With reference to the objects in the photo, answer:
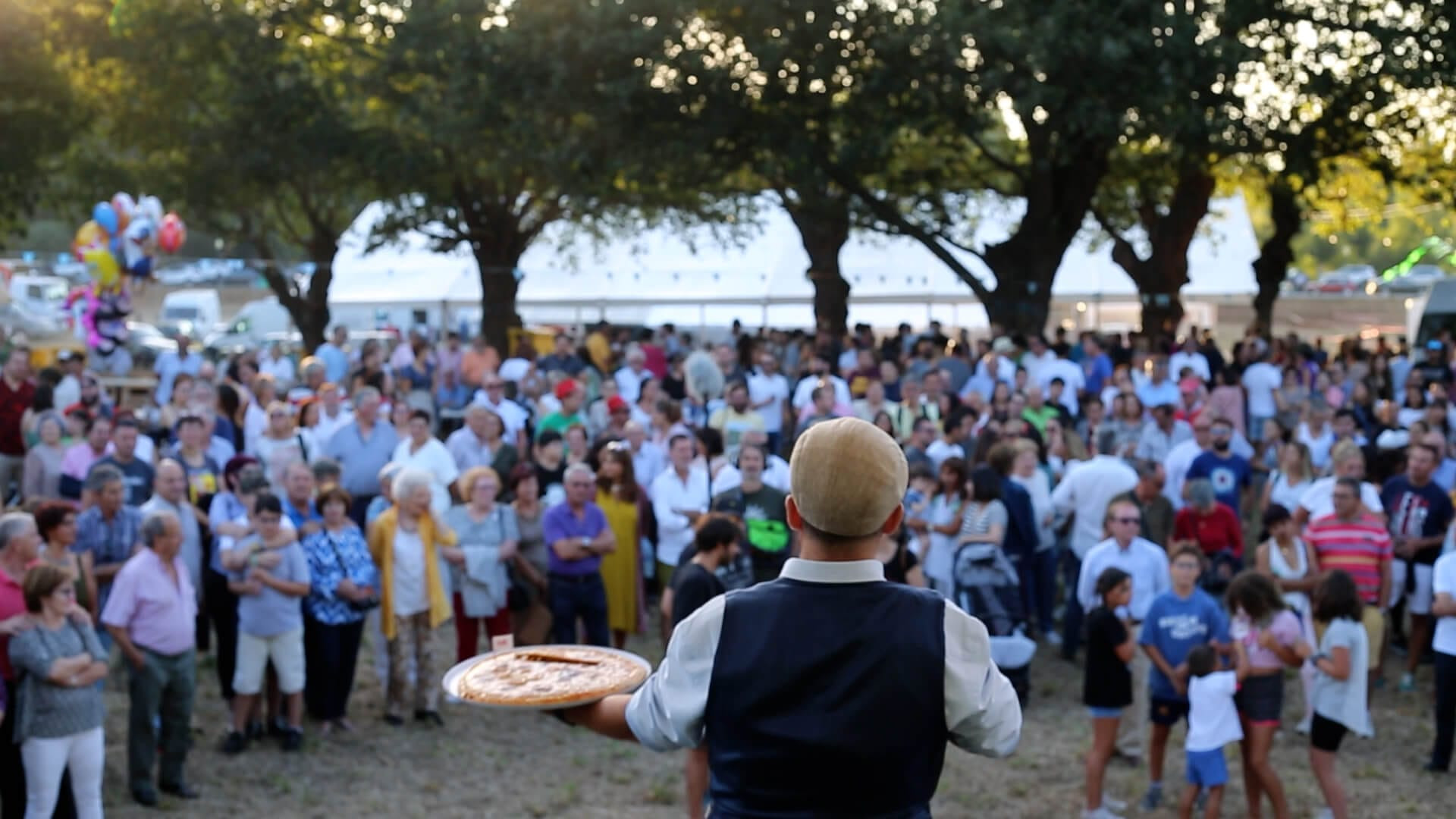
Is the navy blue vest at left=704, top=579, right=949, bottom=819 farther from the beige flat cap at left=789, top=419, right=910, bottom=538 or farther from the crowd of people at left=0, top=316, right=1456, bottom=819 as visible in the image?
the crowd of people at left=0, top=316, right=1456, bottom=819

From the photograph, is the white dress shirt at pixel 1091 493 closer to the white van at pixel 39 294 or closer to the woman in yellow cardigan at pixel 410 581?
the woman in yellow cardigan at pixel 410 581

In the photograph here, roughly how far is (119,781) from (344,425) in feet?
12.0

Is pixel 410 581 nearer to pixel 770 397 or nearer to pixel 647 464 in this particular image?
pixel 647 464

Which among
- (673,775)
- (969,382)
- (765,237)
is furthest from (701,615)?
(765,237)

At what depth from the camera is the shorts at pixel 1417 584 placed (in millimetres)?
9672

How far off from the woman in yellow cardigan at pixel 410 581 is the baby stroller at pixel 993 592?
9.58 ft

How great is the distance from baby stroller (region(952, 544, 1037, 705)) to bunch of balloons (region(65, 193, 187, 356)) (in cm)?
1159

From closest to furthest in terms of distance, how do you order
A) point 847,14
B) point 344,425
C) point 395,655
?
point 395,655 < point 344,425 < point 847,14

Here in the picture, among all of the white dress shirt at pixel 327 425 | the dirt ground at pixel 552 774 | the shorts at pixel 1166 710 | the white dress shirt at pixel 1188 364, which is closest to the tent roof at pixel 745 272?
the white dress shirt at pixel 1188 364

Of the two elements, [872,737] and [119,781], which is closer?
[872,737]

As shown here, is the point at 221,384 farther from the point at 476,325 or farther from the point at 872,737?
the point at 476,325

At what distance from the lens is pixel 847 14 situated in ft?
56.7

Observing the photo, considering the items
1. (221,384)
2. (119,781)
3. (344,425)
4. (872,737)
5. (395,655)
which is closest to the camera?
(872,737)

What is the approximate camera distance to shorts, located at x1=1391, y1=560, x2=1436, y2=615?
31.7ft
